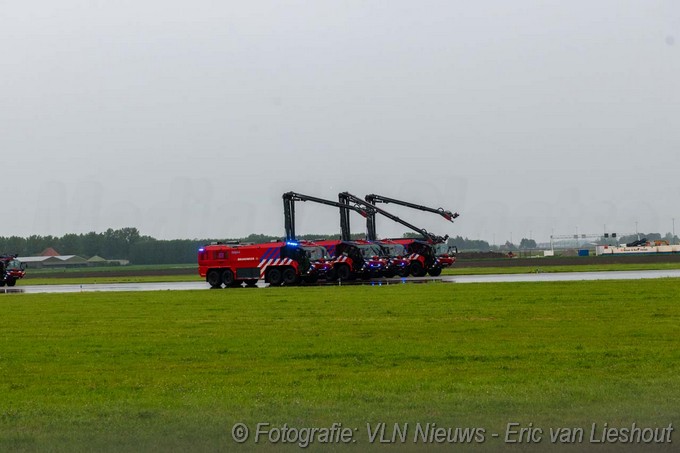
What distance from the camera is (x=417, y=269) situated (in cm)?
6719

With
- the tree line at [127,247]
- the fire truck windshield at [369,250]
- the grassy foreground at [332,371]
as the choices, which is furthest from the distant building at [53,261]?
the grassy foreground at [332,371]

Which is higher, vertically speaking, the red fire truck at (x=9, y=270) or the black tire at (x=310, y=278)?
the red fire truck at (x=9, y=270)

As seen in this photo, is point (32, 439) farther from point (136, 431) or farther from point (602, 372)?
point (602, 372)

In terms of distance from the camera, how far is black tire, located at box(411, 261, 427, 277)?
6706 centimetres

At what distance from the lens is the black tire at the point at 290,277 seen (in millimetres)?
55812

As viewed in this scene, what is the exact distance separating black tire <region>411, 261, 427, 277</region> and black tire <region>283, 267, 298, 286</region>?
1358 centimetres

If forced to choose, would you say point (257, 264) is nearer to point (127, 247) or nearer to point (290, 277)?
point (290, 277)

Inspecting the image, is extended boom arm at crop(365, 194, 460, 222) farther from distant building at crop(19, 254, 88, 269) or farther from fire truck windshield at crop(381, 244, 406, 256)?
distant building at crop(19, 254, 88, 269)

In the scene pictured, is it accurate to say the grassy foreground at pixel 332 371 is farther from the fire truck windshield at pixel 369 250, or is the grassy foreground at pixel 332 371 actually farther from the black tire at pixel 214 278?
A: the fire truck windshield at pixel 369 250

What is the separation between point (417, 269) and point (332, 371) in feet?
168

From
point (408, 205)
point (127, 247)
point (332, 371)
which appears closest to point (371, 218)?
point (408, 205)

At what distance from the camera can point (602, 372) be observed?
51.0 ft

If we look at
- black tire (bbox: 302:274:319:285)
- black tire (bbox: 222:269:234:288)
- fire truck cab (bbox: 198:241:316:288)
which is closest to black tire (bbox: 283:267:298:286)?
fire truck cab (bbox: 198:241:316:288)

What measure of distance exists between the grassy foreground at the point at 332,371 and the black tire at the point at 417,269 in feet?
118
